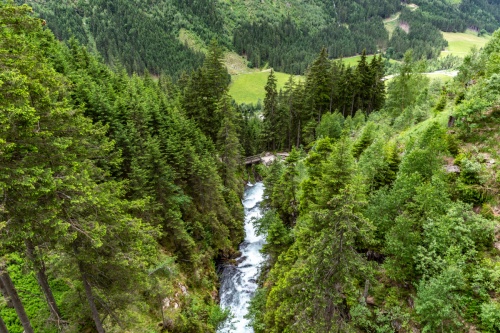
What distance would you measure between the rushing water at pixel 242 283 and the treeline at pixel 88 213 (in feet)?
4.47

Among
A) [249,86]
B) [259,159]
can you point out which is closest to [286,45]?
[249,86]

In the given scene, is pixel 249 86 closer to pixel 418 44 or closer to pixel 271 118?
pixel 271 118

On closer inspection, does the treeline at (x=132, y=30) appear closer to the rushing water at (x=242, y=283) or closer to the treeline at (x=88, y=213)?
the treeline at (x=88, y=213)

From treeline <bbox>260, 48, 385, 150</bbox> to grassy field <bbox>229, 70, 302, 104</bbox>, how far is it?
66.6 metres

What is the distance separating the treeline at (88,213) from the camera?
10242 mm

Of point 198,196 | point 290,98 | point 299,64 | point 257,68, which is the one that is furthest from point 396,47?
point 198,196

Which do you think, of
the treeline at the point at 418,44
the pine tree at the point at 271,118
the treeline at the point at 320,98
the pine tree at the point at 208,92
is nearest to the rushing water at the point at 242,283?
the pine tree at the point at 208,92

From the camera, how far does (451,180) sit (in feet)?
56.4

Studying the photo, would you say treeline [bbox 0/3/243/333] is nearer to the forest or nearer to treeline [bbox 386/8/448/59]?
the forest

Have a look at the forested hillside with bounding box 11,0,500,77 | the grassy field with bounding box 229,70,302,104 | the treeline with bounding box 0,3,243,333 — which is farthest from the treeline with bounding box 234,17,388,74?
the treeline with bounding box 0,3,243,333

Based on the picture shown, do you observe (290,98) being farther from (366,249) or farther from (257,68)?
(257,68)

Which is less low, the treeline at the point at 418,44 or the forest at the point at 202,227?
the treeline at the point at 418,44

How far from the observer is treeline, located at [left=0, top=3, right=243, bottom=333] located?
403 inches

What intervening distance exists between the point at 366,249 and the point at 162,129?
80.9 feet
